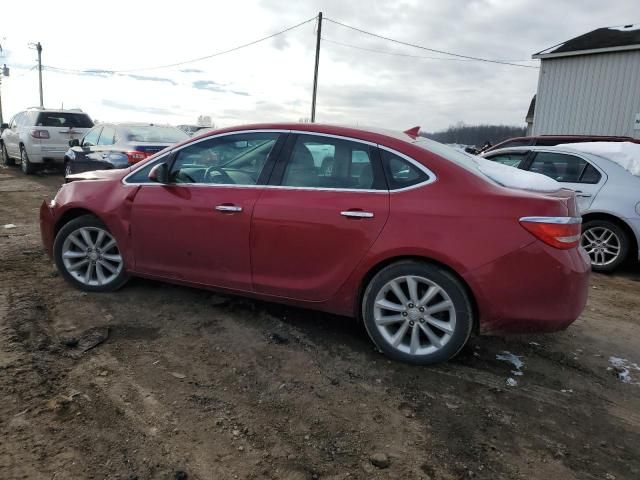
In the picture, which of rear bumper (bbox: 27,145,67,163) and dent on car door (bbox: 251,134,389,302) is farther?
rear bumper (bbox: 27,145,67,163)

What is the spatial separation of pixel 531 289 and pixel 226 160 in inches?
94.6

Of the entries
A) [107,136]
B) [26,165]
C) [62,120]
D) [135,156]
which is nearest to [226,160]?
[135,156]

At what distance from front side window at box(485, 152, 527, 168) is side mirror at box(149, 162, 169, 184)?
4733mm

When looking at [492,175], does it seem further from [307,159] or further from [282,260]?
[282,260]

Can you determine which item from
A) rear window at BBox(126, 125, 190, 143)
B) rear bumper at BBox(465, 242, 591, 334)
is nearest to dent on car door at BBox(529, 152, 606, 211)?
rear bumper at BBox(465, 242, 591, 334)

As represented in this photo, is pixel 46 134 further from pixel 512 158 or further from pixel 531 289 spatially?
pixel 531 289

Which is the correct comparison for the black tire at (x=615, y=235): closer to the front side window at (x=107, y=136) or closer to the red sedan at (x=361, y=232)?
the red sedan at (x=361, y=232)

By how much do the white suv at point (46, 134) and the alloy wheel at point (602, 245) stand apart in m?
12.6

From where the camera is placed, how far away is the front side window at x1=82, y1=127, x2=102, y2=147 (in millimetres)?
10099

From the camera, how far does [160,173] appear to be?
13.0 feet

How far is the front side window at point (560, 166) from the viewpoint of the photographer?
244 inches

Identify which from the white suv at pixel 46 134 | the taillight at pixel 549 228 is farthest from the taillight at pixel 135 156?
the taillight at pixel 549 228

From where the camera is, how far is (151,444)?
244cm

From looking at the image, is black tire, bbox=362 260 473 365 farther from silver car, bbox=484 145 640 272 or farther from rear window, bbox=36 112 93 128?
rear window, bbox=36 112 93 128
